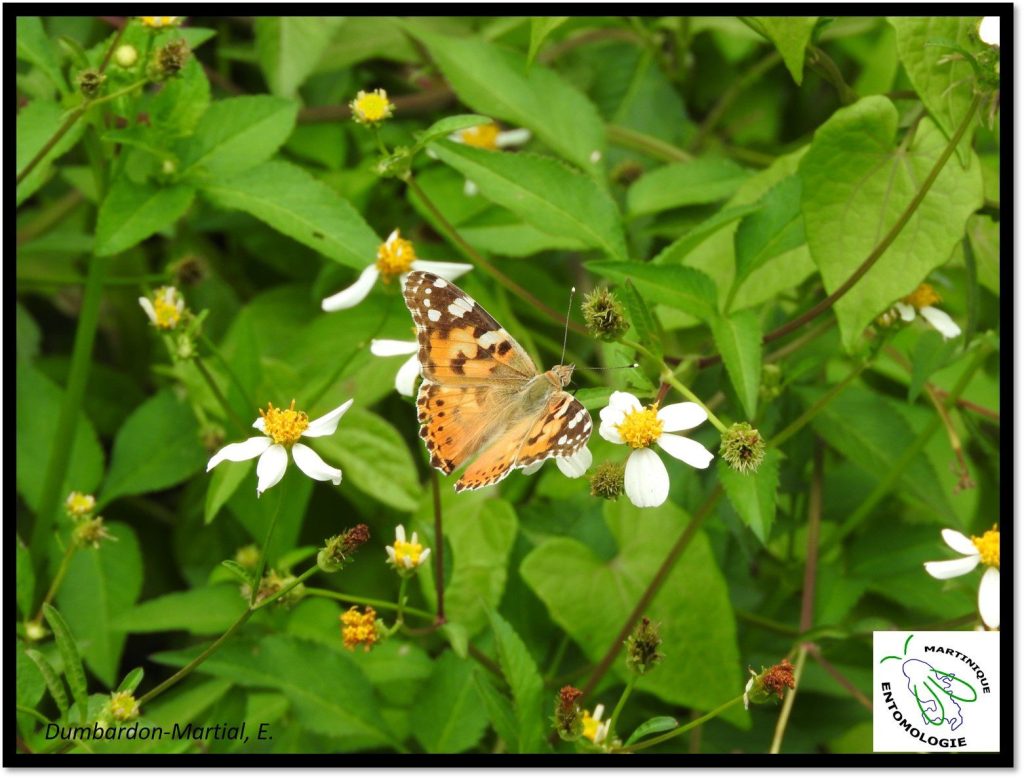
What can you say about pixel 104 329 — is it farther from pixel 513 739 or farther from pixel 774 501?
pixel 774 501

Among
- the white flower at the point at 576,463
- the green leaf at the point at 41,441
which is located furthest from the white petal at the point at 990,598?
the green leaf at the point at 41,441

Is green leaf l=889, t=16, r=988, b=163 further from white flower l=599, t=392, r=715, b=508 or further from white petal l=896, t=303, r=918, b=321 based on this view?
white flower l=599, t=392, r=715, b=508

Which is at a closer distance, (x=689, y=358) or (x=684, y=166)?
(x=689, y=358)

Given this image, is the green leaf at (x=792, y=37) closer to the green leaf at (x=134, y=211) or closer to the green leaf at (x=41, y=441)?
the green leaf at (x=134, y=211)

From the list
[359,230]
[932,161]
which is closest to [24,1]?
[359,230]

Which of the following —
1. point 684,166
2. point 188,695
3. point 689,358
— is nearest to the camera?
point 689,358

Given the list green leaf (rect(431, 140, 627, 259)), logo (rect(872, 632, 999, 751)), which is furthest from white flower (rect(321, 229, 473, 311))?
logo (rect(872, 632, 999, 751))
